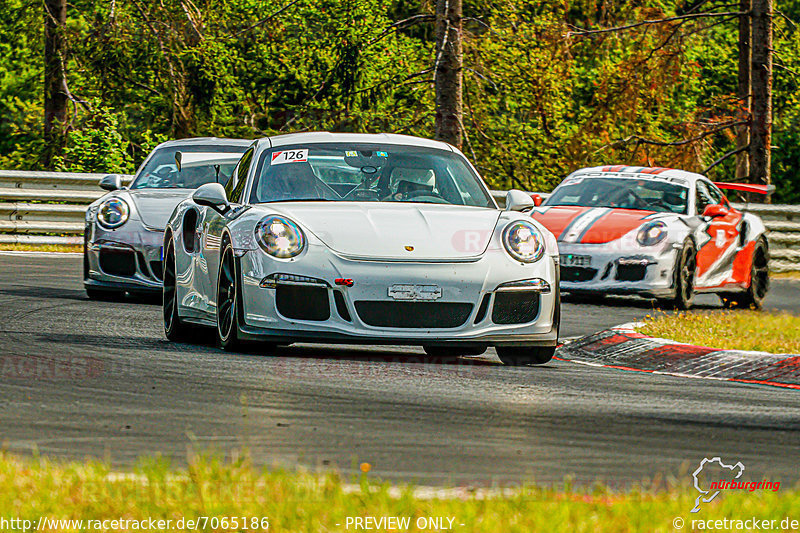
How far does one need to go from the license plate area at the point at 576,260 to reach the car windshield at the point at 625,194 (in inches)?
54.4

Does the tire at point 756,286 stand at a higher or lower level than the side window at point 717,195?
lower

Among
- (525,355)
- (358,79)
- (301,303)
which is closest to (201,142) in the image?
(525,355)

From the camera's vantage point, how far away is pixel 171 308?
983 cm

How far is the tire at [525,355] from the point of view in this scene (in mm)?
8578

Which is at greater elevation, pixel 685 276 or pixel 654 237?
pixel 654 237

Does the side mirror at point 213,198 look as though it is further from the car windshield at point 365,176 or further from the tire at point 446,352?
the tire at point 446,352

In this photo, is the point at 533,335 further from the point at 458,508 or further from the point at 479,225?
the point at 458,508

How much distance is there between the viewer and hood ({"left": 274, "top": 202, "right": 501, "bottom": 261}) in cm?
799

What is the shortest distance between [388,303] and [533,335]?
920 mm

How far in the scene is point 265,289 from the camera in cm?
800

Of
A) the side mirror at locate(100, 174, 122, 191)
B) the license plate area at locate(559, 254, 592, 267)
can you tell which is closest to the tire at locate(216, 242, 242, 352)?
the side mirror at locate(100, 174, 122, 191)

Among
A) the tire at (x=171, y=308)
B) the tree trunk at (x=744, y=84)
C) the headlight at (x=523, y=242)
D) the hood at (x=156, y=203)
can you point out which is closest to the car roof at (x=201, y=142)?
the hood at (x=156, y=203)

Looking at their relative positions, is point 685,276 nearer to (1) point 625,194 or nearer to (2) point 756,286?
(1) point 625,194

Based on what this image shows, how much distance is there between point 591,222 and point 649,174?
1665 millimetres
